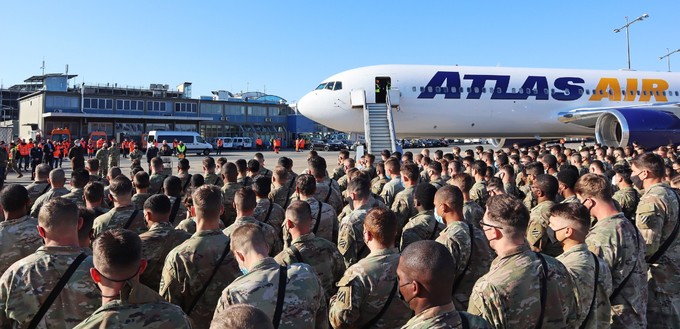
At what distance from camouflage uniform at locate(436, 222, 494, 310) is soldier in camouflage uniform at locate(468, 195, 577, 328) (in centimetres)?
77

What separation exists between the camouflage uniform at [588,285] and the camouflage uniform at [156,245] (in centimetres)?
297

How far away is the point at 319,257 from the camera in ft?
12.2

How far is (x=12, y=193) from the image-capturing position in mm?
4277

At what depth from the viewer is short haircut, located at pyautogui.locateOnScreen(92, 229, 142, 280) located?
2498mm

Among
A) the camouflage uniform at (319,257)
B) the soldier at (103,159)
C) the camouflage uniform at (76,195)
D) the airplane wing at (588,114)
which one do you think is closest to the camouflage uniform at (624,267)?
the camouflage uniform at (319,257)

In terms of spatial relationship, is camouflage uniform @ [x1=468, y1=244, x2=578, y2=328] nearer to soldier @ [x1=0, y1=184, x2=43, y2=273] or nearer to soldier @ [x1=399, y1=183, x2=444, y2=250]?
soldier @ [x1=399, y1=183, x2=444, y2=250]

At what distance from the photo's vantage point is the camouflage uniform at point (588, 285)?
3.21 m

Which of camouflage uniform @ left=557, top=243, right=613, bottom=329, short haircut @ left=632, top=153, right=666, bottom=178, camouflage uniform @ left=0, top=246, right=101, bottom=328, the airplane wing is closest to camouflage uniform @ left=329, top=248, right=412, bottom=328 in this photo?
camouflage uniform @ left=557, top=243, right=613, bottom=329

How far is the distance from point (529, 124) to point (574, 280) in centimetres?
1979

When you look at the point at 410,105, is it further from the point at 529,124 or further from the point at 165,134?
the point at 165,134

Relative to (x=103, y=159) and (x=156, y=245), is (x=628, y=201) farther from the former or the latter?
(x=103, y=159)

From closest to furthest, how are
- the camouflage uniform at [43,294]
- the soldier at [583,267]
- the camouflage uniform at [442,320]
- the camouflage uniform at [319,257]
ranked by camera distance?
the camouflage uniform at [442,320], the camouflage uniform at [43,294], the soldier at [583,267], the camouflage uniform at [319,257]

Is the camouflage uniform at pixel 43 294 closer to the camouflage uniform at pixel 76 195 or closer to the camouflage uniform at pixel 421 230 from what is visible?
the camouflage uniform at pixel 421 230

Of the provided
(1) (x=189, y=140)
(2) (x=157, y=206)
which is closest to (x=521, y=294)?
(2) (x=157, y=206)
